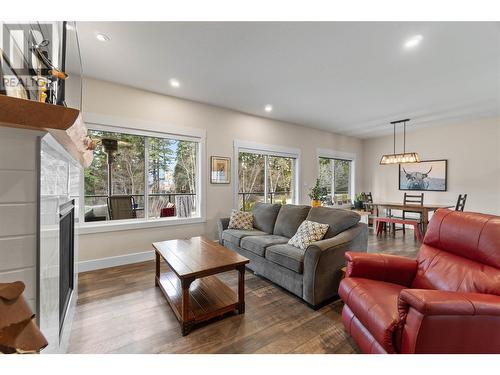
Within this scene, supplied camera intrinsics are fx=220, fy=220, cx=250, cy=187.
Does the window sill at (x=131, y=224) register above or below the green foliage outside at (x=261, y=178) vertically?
below

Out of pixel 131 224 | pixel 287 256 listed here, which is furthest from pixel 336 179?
pixel 131 224

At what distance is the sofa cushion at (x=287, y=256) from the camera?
7.59 ft

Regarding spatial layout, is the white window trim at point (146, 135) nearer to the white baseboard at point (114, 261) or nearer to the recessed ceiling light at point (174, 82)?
the white baseboard at point (114, 261)

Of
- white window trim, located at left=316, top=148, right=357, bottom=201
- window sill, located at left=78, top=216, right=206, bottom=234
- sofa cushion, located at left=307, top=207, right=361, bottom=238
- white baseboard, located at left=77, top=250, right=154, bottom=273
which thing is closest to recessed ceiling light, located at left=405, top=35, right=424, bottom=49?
sofa cushion, located at left=307, top=207, right=361, bottom=238

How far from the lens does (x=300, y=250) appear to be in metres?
2.50

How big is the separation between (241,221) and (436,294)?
2846 mm

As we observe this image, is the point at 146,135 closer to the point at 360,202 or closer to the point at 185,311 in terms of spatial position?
the point at 185,311

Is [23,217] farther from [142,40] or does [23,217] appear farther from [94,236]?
[94,236]

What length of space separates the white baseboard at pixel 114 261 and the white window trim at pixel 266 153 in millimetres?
1792

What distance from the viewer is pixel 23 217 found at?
0.93 meters

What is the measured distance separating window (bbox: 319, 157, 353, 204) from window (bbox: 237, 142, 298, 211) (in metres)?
1.16

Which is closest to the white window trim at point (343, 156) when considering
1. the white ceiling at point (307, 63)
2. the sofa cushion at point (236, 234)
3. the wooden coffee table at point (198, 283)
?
the white ceiling at point (307, 63)

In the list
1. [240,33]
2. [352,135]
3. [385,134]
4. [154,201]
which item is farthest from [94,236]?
[385,134]
